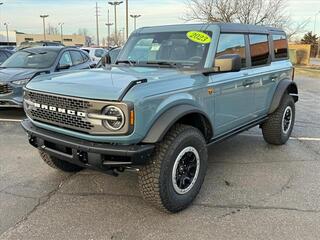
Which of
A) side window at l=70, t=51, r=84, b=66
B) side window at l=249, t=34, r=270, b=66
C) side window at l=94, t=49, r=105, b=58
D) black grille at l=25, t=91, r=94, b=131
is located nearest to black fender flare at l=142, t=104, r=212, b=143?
black grille at l=25, t=91, r=94, b=131

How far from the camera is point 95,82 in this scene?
366 cm

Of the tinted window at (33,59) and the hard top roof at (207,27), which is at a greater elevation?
the hard top roof at (207,27)

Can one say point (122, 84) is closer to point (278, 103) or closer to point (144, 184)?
point (144, 184)

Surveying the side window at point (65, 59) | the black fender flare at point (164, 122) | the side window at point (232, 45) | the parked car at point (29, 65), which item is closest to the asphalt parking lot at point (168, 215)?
the black fender flare at point (164, 122)

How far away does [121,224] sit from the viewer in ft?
11.8

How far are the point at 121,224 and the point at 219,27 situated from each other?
2.70 meters

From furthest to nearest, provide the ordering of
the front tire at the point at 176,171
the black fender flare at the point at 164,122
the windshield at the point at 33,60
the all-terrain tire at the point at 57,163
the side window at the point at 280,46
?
the windshield at the point at 33,60 < the side window at the point at 280,46 < the all-terrain tire at the point at 57,163 < the front tire at the point at 176,171 < the black fender flare at the point at 164,122

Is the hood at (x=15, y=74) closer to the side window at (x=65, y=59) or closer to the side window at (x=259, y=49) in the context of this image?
the side window at (x=65, y=59)

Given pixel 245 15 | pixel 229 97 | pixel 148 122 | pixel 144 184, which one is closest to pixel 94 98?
pixel 148 122

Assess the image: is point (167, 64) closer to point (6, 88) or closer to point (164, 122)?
point (164, 122)

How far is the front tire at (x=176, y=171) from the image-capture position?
3.58m

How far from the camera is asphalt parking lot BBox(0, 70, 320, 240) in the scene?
346 centimetres

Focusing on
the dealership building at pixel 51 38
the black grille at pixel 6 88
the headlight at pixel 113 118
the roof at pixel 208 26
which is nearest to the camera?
the headlight at pixel 113 118

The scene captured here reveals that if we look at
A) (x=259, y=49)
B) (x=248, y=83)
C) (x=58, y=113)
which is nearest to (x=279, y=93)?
(x=259, y=49)
